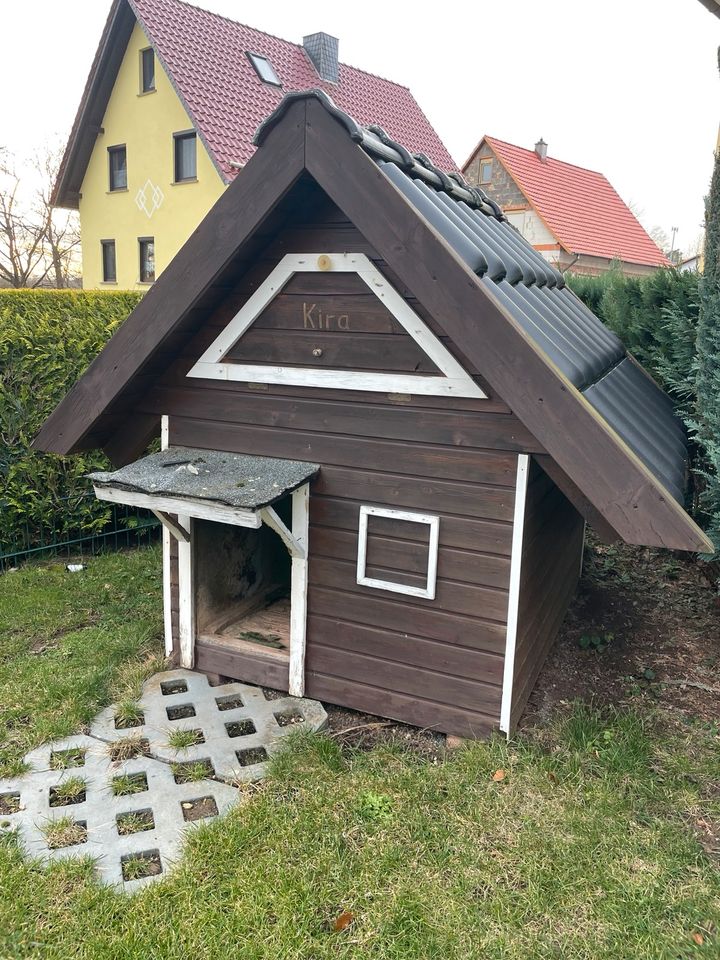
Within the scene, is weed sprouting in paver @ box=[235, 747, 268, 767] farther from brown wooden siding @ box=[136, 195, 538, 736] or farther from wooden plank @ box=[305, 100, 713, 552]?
wooden plank @ box=[305, 100, 713, 552]

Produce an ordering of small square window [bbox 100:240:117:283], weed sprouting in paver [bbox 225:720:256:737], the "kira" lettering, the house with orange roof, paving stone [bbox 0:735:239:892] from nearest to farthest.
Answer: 1. paving stone [bbox 0:735:239:892]
2. the "kira" lettering
3. weed sprouting in paver [bbox 225:720:256:737]
4. small square window [bbox 100:240:117:283]
5. the house with orange roof

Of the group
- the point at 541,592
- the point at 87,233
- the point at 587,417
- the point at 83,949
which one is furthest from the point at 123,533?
the point at 87,233

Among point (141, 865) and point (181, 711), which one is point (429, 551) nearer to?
point (181, 711)

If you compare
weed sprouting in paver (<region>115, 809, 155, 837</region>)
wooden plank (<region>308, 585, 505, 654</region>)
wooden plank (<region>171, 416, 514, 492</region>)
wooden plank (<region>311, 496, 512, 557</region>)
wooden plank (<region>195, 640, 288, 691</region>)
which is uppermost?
wooden plank (<region>171, 416, 514, 492</region>)

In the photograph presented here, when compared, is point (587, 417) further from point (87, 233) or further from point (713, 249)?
point (87, 233)

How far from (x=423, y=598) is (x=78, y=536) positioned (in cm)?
445

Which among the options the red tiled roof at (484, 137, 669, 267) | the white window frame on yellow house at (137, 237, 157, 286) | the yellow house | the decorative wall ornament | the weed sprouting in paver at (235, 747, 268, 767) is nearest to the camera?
the weed sprouting in paver at (235, 747, 268, 767)

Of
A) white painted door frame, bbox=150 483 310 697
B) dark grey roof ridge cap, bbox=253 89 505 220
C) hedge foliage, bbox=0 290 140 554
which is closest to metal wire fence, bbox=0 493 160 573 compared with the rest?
hedge foliage, bbox=0 290 140 554

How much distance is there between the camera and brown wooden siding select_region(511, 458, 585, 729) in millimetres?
3576

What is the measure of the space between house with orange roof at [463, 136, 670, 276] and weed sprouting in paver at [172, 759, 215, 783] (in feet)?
62.1

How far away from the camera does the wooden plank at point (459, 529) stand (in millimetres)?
3430

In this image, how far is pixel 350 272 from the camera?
355cm

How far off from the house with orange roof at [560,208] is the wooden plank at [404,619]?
712 inches

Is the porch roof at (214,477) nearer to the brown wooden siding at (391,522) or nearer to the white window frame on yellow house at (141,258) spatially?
the brown wooden siding at (391,522)
